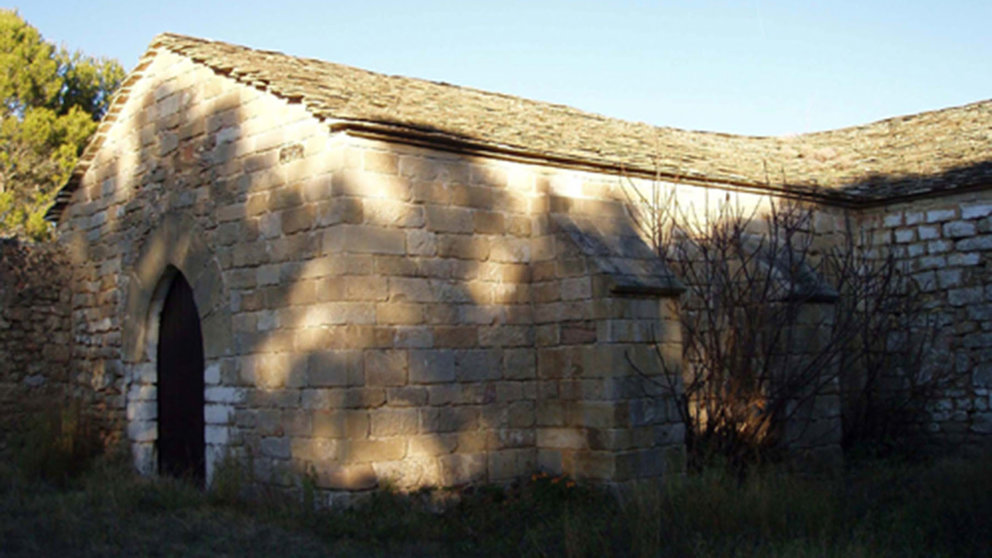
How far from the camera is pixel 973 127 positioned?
510 inches

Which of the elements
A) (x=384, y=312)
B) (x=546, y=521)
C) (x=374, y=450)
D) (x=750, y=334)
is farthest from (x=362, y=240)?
(x=750, y=334)

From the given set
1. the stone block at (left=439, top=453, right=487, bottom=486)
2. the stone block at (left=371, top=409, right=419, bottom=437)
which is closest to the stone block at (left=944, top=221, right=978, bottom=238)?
the stone block at (left=439, top=453, right=487, bottom=486)

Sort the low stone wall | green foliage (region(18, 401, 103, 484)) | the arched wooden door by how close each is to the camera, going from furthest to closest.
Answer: the low stone wall → green foliage (region(18, 401, 103, 484)) → the arched wooden door

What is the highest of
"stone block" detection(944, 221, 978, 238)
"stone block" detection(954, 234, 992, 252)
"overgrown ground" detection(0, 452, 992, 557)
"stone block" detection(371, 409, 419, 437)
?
"stone block" detection(944, 221, 978, 238)

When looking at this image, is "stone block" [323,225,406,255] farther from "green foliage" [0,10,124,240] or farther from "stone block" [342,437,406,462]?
"green foliage" [0,10,124,240]

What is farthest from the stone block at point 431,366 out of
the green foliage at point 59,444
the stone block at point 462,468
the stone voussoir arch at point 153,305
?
the green foliage at point 59,444

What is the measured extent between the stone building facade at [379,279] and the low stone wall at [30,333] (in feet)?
2.61

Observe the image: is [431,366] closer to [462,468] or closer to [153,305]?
[462,468]

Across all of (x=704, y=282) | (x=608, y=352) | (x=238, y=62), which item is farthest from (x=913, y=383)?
(x=238, y=62)

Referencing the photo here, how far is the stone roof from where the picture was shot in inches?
338

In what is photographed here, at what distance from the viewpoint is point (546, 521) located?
7.58 meters

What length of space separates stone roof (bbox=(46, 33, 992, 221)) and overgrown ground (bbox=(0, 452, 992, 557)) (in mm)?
3146

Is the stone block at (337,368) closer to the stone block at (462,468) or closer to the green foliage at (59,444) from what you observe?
the stone block at (462,468)

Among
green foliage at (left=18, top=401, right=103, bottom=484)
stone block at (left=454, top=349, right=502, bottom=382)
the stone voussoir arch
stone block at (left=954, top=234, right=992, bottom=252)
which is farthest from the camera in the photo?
stone block at (left=954, top=234, right=992, bottom=252)
